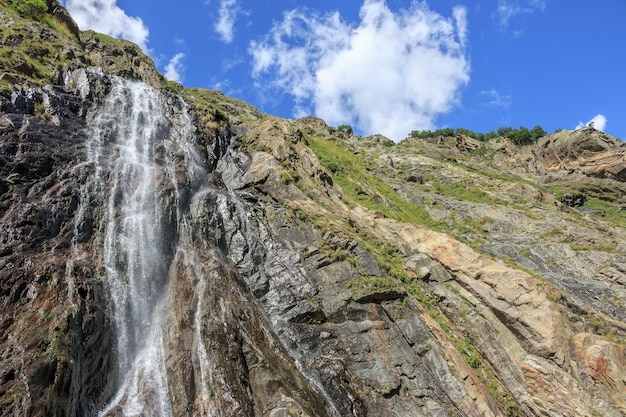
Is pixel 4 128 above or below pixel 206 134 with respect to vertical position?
below

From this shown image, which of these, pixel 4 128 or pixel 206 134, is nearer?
pixel 4 128

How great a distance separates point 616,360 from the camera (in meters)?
16.7

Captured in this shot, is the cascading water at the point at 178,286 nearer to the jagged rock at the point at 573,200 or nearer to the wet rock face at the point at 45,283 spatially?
the wet rock face at the point at 45,283

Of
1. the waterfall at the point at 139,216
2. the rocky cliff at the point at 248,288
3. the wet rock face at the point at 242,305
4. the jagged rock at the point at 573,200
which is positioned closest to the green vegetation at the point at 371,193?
the rocky cliff at the point at 248,288

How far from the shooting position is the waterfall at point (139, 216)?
14312 mm

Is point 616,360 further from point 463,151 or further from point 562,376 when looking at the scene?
point 463,151

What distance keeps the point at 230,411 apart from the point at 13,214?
43.5 feet

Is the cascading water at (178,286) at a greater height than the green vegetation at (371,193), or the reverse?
the green vegetation at (371,193)

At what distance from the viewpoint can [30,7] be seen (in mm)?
44438

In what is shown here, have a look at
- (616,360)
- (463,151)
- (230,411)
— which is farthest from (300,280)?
(463,151)

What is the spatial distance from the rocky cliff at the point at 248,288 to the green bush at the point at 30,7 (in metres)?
18.2

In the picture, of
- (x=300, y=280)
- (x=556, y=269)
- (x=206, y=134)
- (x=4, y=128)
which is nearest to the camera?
(x=300, y=280)

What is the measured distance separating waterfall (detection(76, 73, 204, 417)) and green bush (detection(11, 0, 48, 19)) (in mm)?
24392

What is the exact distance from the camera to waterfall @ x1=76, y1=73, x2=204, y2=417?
1431 cm
